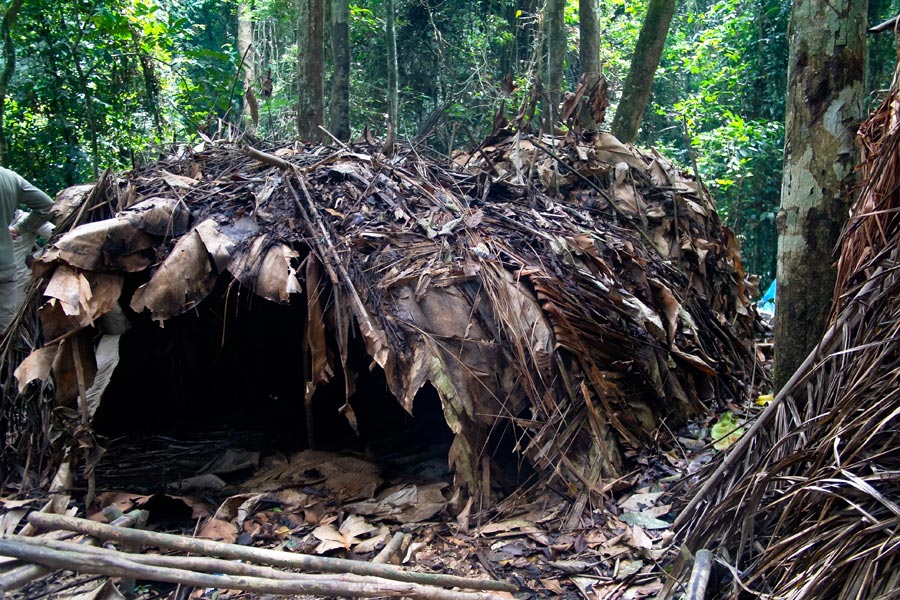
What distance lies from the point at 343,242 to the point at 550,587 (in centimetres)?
246

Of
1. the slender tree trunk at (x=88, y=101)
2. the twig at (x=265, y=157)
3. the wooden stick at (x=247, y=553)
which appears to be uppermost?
the slender tree trunk at (x=88, y=101)

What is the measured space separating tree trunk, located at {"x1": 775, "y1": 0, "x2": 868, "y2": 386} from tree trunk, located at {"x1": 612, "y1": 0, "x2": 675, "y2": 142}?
5057mm

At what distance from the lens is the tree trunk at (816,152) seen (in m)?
3.48

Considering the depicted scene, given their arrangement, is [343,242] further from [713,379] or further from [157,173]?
[713,379]

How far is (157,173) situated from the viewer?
5.47 meters

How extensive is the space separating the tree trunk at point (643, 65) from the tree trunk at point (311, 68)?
12.6 feet

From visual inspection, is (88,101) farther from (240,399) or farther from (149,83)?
(240,399)

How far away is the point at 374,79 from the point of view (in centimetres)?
1378

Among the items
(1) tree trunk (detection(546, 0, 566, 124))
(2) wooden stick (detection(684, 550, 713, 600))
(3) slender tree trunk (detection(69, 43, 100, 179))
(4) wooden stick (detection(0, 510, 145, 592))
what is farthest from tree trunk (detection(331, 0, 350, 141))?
(2) wooden stick (detection(684, 550, 713, 600))

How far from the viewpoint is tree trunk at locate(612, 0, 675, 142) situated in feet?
27.4

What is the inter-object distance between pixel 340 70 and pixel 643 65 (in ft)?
13.0

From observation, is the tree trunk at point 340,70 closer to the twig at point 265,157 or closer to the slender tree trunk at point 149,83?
the slender tree trunk at point 149,83

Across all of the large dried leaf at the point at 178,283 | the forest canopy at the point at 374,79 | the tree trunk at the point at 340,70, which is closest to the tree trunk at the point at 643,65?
the forest canopy at the point at 374,79

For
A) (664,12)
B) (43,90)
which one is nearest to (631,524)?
(664,12)
